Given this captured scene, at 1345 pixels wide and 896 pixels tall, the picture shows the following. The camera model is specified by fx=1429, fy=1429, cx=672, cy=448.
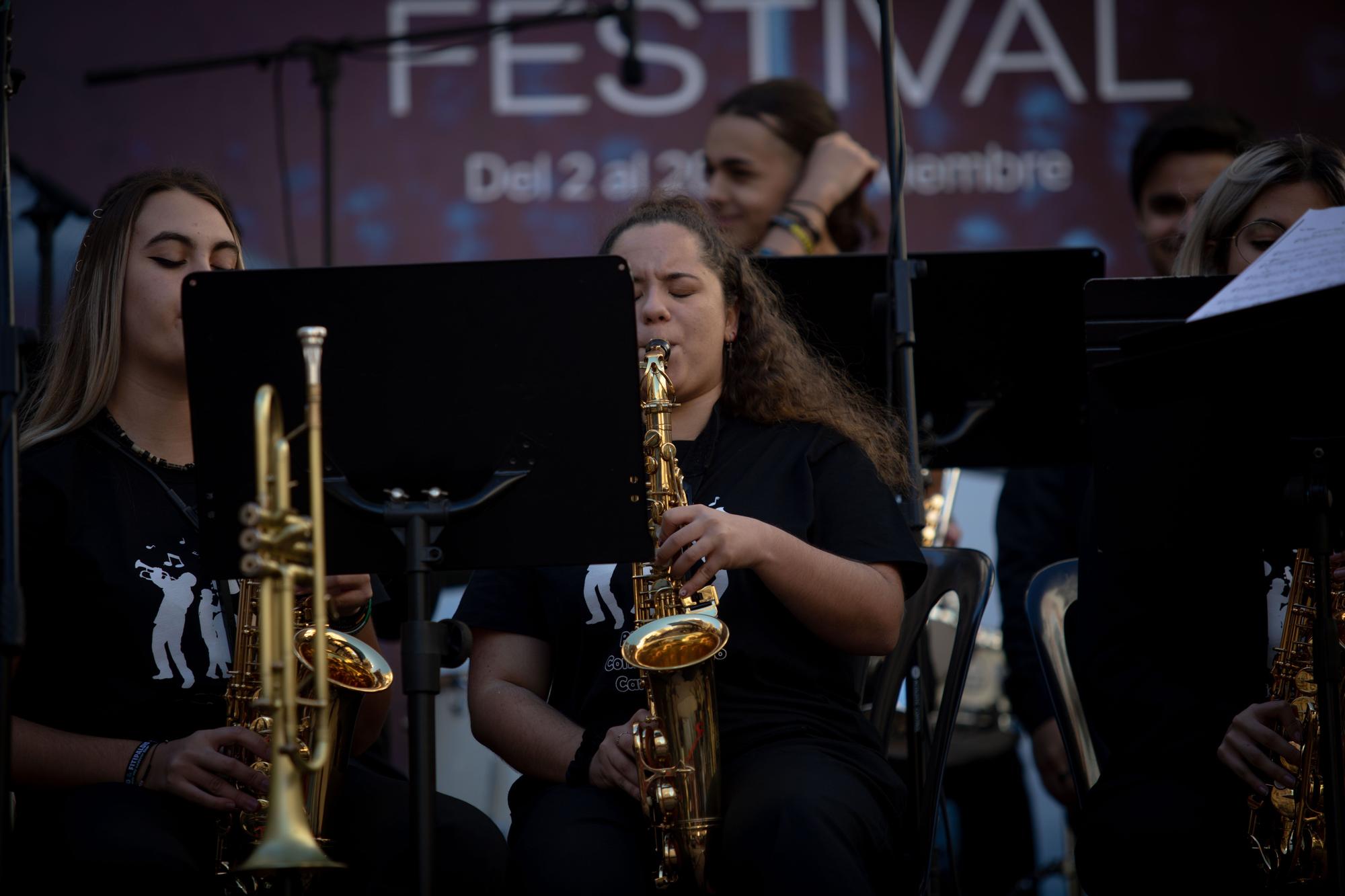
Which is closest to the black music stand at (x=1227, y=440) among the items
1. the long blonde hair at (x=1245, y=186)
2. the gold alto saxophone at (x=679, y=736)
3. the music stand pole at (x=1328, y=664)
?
the music stand pole at (x=1328, y=664)

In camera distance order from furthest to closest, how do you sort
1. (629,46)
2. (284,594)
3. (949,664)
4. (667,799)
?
1. (629,46)
2. (949,664)
3. (667,799)
4. (284,594)

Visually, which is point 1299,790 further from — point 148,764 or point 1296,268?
point 148,764

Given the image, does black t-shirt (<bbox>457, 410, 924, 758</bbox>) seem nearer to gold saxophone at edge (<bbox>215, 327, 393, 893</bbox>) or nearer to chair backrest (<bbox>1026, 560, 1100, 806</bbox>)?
chair backrest (<bbox>1026, 560, 1100, 806</bbox>)

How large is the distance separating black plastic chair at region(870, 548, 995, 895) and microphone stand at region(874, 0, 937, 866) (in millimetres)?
32

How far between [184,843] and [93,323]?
1123 millimetres

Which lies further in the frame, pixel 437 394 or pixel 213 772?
pixel 213 772

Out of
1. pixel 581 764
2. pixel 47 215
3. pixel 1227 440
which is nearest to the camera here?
pixel 1227 440

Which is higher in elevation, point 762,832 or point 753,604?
point 753,604

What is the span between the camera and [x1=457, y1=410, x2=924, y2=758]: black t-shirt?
8.96 ft

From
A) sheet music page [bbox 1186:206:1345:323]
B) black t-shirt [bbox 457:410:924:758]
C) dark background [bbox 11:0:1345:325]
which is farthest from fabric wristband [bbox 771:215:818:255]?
sheet music page [bbox 1186:206:1345:323]

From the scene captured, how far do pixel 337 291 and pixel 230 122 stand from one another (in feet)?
11.8

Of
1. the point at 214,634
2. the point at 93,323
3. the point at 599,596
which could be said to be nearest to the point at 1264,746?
the point at 599,596

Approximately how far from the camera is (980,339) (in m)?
3.75

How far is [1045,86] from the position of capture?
5.71 meters
